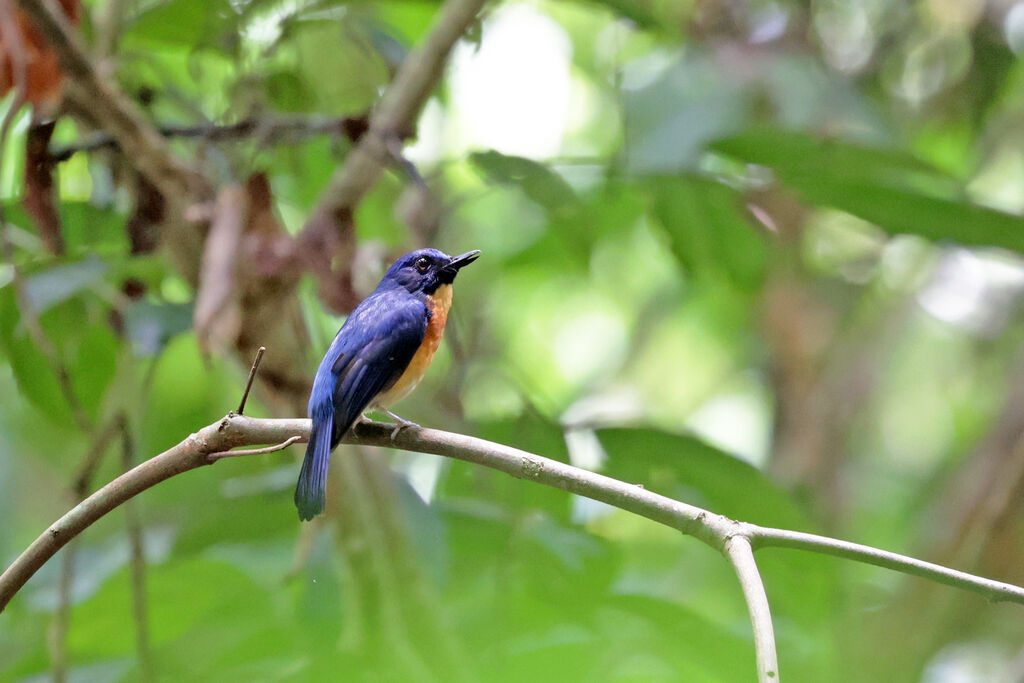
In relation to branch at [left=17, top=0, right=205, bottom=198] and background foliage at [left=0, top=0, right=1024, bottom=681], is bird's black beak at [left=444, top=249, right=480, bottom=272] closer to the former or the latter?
background foliage at [left=0, top=0, right=1024, bottom=681]

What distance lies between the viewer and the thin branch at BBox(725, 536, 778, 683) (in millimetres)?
1282

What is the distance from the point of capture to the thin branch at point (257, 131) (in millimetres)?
2928

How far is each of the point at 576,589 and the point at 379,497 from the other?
2.06 ft

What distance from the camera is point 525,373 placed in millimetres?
4012

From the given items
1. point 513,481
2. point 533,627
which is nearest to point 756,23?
point 513,481

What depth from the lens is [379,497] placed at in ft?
9.53

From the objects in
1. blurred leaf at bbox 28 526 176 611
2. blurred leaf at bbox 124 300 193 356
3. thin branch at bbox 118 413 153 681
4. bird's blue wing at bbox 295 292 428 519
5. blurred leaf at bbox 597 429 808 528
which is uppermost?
bird's blue wing at bbox 295 292 428 519

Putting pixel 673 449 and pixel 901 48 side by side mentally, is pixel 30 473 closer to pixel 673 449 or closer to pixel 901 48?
pixel 673 449

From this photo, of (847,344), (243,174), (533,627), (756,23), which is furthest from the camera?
(847,344)

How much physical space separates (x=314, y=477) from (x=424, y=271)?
1.01 meters

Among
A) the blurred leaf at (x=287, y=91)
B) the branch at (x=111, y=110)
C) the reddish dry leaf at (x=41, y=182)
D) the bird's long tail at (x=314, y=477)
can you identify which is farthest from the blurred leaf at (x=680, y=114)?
the reddish dry leaf at (x=41, y=182)

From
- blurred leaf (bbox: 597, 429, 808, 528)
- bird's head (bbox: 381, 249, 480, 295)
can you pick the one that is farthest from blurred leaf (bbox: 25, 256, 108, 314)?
blurred leaf (bbox: 597, 429, 808, 528)

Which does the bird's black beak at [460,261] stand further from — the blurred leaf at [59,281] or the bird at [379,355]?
the blurred leaf at [59,281]

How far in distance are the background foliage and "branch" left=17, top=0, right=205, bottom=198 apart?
0.18 meters
